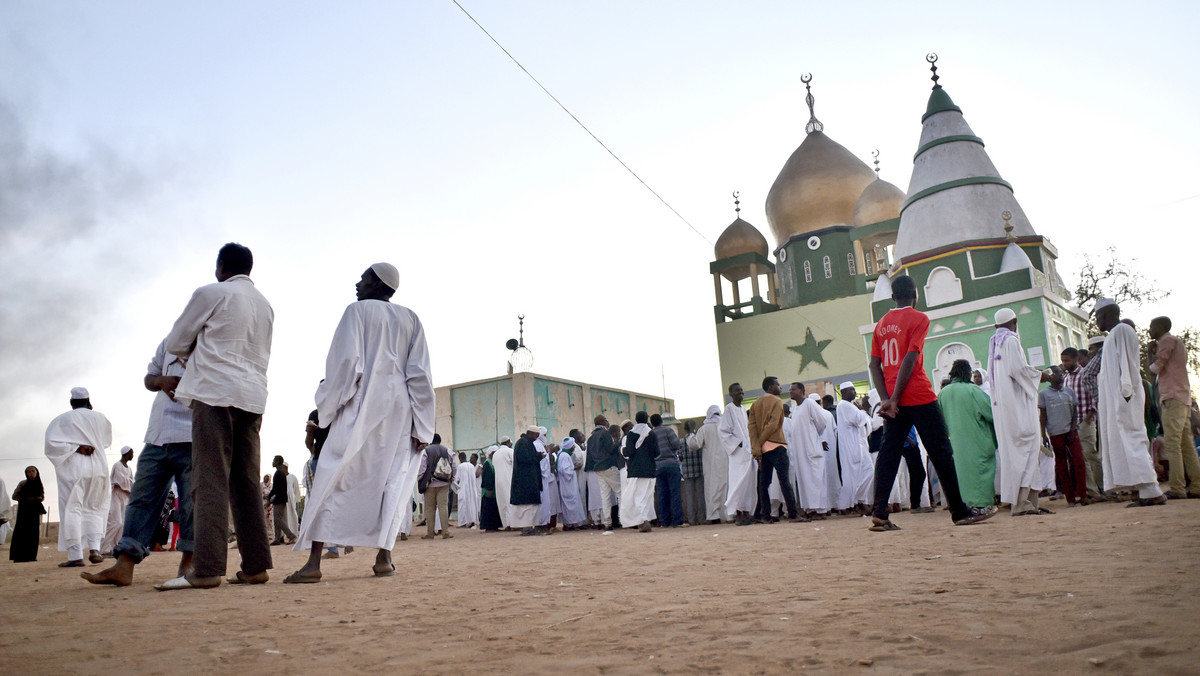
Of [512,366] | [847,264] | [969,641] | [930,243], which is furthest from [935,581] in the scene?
[847,264]

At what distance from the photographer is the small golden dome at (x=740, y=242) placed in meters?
36.4

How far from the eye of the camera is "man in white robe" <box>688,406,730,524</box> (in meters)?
12.4

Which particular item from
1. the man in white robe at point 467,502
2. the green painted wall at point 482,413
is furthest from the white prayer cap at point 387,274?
the green painted wall at point 482,413

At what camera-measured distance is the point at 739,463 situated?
11.4m

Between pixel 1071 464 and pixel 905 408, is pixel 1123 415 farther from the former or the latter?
pixel 905 408

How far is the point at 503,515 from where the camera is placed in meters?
16.1

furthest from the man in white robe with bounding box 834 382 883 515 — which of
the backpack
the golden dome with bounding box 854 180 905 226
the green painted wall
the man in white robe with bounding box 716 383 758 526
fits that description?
the golden dome with bounding box 854 180 905 226

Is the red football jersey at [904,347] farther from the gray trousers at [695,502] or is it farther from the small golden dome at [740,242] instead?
the small golden dome at [740,242]

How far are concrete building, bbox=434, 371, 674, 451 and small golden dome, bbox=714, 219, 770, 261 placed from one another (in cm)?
929

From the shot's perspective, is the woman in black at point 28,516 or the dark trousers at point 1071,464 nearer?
the dark trousers at point 1071,464

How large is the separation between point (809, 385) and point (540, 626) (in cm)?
3010

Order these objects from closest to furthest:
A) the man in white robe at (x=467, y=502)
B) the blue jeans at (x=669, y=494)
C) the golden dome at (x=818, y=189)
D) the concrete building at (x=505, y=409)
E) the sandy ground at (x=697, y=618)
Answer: the sandy ground at (x=697, y=618) < the blue jeans at (x=669, y=494) < the man in white robe at (x=467, y=502) < the concrete building at (x=505, y=409) < the golden dome at (x=818, y=189)

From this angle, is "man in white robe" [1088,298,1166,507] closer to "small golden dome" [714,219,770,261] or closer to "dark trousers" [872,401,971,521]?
"dark trousers" [872,401,971,521]

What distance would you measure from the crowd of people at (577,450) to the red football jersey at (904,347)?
0.02m
